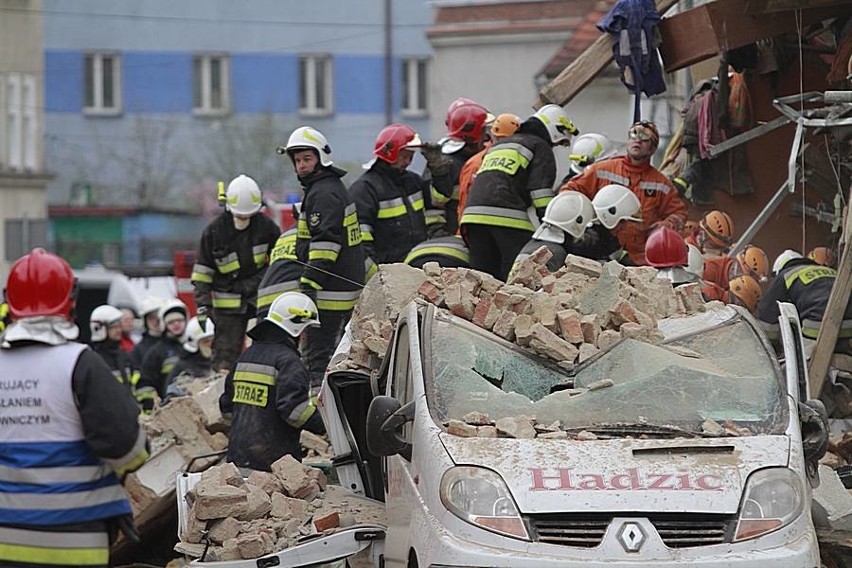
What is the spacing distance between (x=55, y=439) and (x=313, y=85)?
41.4 meters

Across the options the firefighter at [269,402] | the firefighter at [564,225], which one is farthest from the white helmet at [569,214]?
the firefighter at [269,402]

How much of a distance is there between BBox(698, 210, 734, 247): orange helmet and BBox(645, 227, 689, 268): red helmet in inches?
106

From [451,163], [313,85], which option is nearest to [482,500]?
[451,163]

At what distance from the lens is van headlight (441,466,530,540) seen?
616 centimetres

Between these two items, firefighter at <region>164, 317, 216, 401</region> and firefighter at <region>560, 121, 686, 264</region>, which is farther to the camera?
firefighter at <region>164, 317, 216, 401</region>

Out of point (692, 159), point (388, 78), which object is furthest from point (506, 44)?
point (692, 159)

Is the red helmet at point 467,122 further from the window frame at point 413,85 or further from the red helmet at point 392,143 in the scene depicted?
the window frame at point 413,85

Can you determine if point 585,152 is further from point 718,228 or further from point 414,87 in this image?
point 414,87

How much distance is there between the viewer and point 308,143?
1180 centimetres

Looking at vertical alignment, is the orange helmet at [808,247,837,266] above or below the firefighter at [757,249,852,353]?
above

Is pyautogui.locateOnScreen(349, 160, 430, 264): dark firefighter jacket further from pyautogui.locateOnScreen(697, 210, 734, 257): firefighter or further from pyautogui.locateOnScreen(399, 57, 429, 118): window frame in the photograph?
pyautogui.locateOnScreen(399, 57, 429, 118): window frame

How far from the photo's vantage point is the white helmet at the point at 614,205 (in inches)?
434

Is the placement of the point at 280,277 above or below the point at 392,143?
below

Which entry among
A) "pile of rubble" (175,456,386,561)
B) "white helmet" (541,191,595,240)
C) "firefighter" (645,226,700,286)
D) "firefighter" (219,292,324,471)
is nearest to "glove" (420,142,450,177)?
"white helmet" (541,191,595,240)
